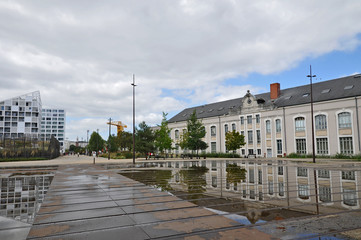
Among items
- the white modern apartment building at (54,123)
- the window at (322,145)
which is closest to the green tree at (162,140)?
the window at (322,145)

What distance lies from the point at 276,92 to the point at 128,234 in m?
47.8

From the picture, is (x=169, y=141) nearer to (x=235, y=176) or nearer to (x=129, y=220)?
(x=235, y=176)

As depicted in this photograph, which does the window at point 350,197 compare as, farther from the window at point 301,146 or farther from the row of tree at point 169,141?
the row of tree at point 169,141

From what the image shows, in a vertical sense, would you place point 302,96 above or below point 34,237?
above

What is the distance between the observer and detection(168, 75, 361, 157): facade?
35.4m

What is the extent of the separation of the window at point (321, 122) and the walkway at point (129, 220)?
37.0 meters

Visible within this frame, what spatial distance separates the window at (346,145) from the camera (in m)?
34.4

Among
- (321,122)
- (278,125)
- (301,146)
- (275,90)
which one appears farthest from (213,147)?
(321,122)

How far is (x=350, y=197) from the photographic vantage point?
820cm

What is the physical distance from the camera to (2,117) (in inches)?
3856

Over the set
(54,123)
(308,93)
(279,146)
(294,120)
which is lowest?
(279,146)

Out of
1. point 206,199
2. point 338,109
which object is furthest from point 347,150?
point 206,199

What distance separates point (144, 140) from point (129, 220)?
3975 cm

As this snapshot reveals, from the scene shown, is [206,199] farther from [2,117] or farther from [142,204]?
[2,117]
